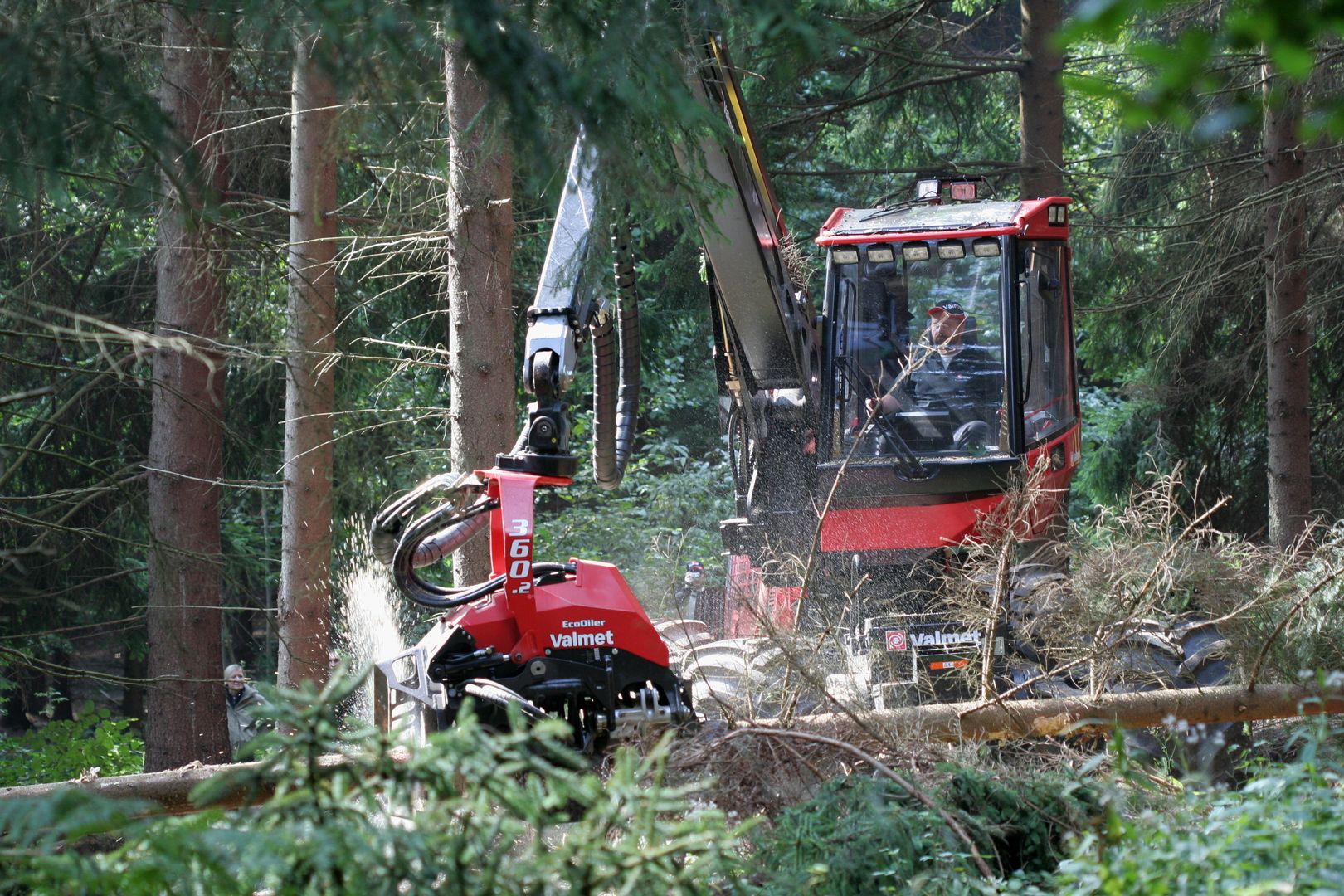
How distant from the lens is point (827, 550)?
24.1ft

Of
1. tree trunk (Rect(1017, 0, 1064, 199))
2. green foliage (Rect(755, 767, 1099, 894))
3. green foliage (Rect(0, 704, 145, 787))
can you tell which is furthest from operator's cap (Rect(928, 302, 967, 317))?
green foliage (Rect(0, 704, 145, 787))

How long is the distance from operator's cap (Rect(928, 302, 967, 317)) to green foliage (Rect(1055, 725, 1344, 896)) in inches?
169

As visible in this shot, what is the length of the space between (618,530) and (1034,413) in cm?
685

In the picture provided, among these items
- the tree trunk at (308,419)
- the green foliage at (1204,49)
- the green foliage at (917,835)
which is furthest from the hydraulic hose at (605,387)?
the green foliage at (1204,49)

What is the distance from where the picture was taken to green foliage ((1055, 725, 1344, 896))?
9.08ft

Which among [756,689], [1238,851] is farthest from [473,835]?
[756,689]

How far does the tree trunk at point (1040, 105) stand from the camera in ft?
40.1

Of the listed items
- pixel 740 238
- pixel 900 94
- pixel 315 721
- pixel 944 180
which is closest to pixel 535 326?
pixel 740 238

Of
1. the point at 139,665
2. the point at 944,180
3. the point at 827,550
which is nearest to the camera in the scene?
the point at 827,550

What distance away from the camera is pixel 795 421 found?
25.2ft

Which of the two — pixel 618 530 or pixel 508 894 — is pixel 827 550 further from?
pixel 618 530

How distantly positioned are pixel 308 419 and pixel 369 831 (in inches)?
266

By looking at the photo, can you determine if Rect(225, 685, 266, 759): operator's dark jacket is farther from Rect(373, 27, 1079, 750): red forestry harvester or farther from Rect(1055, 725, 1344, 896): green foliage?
Rect(1055, 725, 1344, 896): green foliage

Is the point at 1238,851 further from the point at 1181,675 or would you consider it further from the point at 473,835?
the point at 1181,675
